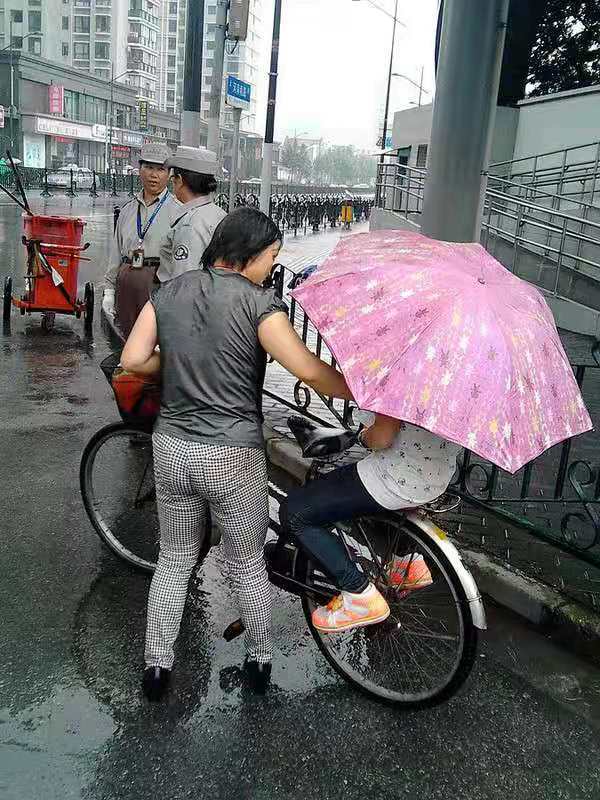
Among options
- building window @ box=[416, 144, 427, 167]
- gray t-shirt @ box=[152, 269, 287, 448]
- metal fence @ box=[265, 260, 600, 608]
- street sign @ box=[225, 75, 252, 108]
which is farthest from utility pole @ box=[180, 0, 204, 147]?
building window @ box=[416, 144, 427, 167]

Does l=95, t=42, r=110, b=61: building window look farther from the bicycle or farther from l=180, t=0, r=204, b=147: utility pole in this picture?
the bicycle

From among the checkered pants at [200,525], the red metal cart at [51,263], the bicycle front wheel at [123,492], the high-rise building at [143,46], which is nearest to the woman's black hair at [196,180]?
the bicycle front wheel at [123,492]

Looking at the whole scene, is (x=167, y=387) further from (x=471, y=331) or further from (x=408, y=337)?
(x=471, y=331)

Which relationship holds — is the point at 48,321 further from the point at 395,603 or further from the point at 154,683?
the point at 395,603

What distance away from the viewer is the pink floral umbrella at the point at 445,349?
8.35ft

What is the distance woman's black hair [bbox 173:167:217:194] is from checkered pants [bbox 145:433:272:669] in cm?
219

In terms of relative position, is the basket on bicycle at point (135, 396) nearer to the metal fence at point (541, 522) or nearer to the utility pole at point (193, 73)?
the metal fence at point (541, 522)

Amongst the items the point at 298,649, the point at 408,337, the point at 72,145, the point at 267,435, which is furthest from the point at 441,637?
the point at 72,145

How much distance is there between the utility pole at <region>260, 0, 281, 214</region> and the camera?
20.7 m

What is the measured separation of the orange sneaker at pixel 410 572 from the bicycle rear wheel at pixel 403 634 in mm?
14

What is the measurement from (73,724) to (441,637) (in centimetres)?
145

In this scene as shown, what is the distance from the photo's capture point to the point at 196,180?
15.5 feet

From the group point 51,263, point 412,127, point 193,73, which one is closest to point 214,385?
point 51,263

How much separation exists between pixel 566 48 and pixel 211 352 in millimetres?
20307
